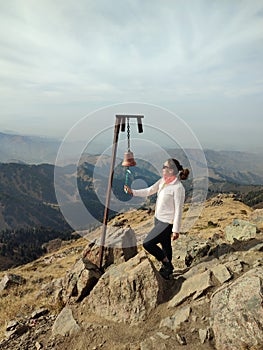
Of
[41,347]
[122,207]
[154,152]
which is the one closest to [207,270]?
[122,207]

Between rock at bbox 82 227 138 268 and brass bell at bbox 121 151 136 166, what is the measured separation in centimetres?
483

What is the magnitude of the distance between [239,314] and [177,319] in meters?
2.07

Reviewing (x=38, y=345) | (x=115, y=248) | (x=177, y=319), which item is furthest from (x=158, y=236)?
(x=38, y=345)

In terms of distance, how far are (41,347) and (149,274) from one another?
4326 millimetres

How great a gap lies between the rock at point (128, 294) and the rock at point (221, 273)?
1.99 metres

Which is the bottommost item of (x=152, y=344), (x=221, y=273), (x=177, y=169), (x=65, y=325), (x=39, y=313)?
(x=39, y=313)

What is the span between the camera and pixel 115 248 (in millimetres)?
13688

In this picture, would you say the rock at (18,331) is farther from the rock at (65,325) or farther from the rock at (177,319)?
the rock at (177,319)

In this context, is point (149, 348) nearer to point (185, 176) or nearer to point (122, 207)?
point (122, 207)

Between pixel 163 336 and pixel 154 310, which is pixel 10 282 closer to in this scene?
pixel 154 310

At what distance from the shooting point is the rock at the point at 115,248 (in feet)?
43.6

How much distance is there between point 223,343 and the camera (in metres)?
7.45

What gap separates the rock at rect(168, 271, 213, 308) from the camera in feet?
31.6

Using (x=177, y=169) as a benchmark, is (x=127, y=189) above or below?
below
